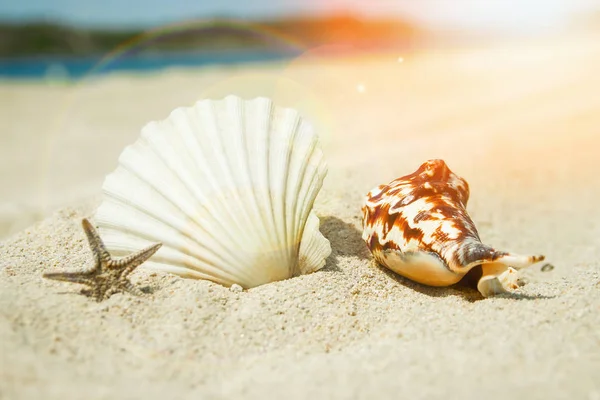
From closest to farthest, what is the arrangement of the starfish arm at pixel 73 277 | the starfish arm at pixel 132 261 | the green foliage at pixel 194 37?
1. the starfish arm at pixel 73 277
2. the starfish arm at pixel 132 261
3. the green foliage at pixel 194 37

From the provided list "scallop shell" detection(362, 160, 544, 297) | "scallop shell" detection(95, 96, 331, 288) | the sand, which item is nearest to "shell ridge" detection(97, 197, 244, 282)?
"scallop shell" detection(95, 96, 331, 288)

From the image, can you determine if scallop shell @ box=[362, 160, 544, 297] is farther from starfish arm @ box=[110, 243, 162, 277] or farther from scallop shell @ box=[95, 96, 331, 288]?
starfish arm @ box=[110, 243, 162, 277]

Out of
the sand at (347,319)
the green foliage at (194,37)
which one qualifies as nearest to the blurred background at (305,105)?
the sand at (347,319)

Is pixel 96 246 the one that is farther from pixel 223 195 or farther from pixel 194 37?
pixel 194 37

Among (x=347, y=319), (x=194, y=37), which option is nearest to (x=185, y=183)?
(x=347, y=319)

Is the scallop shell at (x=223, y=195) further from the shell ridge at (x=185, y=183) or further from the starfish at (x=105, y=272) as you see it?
the starfish at (x=105, y=272)

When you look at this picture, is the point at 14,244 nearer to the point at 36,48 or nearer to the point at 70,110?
the point at 70,110

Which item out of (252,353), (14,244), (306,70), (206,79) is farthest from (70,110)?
(252,353)
